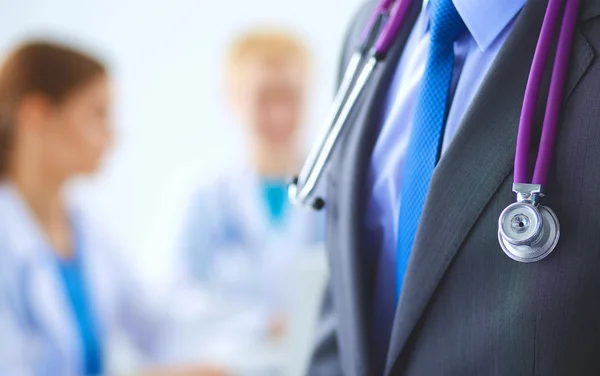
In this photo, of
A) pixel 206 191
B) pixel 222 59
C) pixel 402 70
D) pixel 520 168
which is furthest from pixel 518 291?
pixel 222 59

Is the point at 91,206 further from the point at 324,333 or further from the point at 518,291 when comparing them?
the point at 518,291

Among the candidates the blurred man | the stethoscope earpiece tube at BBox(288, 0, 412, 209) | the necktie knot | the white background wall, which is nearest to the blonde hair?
the blurred man

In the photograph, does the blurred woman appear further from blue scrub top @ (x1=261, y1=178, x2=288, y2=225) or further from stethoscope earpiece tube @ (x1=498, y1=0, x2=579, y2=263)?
stethoscope earpiece tube @ (x1=498, y1=0, x2=579, y2=263)

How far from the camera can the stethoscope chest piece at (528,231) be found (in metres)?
0.54

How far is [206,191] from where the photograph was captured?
105 inches

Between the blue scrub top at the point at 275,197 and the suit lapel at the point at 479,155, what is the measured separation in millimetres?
2018

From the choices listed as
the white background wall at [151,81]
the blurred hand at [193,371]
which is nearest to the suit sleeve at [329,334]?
the blurred hand at [193,371]

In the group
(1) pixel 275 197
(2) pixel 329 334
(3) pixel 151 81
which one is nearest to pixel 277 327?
(1) pixel 275 197

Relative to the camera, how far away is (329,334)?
32.9 inches

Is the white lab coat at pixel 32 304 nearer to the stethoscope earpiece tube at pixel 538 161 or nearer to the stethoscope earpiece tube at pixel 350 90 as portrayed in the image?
the stethoscope earpiece tube at pixel 350 90

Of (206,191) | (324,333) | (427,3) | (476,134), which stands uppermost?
(427,3)

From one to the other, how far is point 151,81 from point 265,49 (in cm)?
49

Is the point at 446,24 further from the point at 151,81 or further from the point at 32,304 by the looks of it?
the point at 151,81

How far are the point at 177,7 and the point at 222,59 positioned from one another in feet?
0.86
